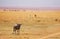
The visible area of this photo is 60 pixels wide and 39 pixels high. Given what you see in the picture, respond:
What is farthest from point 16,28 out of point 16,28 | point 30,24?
point 30,24

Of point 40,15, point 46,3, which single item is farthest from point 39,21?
point 46,3

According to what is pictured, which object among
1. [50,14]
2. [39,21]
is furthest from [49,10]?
[39,21]

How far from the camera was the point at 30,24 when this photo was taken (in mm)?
1178

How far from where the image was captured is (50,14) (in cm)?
117

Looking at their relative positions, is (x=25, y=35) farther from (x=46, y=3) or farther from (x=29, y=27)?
(x=46, y=3)

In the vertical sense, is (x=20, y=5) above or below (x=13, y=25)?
above

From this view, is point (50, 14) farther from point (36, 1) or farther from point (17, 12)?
point (17, 12)

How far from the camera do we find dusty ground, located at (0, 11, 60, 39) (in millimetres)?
1150

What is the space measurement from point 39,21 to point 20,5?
240mm

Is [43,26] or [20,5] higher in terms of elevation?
[20,5]

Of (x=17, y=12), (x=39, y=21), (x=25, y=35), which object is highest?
(x=17, y=12)

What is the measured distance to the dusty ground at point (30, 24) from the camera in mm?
1150

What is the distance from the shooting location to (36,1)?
1.18 m

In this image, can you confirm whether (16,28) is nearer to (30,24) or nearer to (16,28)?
(16,28)
